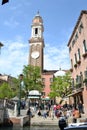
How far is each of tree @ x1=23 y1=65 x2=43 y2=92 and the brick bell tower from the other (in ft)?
58.4

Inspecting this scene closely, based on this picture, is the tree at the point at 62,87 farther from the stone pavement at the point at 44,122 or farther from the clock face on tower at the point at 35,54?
the clock face on tower at the point at 35,54

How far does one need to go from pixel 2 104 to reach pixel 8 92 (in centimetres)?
2932

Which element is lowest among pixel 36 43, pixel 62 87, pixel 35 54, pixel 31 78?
pixel 62 87

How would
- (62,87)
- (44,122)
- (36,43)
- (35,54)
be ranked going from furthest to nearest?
(36,43)
(35,54)
(62,87)
(44,122)

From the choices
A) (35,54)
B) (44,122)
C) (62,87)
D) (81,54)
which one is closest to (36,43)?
(35,54)

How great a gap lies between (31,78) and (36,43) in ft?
79.3

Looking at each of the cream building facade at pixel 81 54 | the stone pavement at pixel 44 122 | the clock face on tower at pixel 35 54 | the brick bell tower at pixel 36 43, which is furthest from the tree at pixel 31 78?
the clock face on tower at pixel 35 54

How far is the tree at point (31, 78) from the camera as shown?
4588cm

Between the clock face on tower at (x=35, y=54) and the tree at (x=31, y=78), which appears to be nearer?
the tree at (x=31, y=78)

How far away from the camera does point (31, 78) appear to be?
46.6 m

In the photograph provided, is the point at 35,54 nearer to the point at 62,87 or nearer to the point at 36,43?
the point at 36,43

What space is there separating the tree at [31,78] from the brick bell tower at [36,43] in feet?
58.4

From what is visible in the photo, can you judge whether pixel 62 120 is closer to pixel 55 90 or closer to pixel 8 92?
pixel 55 90

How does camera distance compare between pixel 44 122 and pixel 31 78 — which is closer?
pixel 44 122
